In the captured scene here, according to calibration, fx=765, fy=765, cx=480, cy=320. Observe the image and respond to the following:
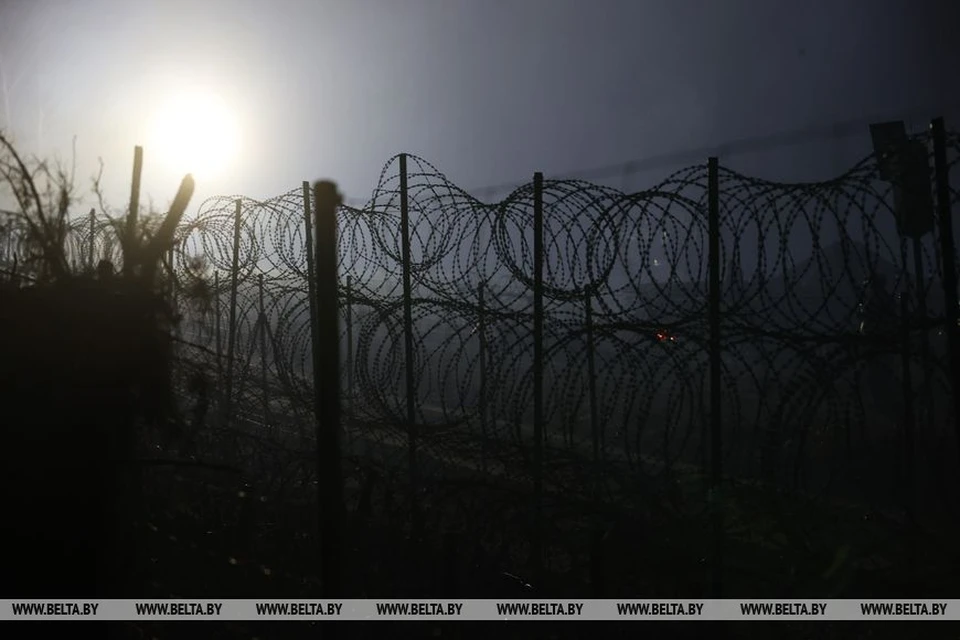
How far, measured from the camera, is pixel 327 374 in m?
2.03

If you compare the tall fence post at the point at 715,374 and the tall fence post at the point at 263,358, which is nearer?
the tall fence post at the point at 715,374

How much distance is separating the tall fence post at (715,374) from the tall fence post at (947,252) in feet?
3.74

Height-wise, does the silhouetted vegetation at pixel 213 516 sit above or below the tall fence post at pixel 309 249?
below

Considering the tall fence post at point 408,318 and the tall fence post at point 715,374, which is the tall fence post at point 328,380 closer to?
the tall fence post at point 715,374

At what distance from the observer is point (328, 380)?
204 centimetres

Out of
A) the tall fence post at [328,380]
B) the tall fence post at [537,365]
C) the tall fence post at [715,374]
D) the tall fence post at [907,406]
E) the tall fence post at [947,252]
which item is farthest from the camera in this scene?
the tall fence post at [537,365]

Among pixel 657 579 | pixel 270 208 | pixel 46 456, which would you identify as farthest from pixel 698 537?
pixel 270 208

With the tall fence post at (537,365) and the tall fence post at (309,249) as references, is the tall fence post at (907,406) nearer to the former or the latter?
the tall fence post at (537,365)

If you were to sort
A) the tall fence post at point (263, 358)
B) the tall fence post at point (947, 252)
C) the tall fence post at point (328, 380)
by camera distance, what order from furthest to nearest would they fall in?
1. the tall fence post at point (263, 358)
2. the tall fence post at point (947, 252)
3. the tall fence post at point (328, 380)

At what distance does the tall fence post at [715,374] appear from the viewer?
13.9 feet

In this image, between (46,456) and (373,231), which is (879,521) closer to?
(373,231)

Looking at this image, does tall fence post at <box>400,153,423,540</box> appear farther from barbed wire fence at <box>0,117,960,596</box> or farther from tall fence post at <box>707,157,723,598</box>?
tall fence post at <box>707,157,723,598</box>

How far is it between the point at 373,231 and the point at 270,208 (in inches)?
55.0

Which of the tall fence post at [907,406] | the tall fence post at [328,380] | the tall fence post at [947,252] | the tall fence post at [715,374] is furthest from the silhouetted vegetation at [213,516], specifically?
the tall fence post at [947,252]
